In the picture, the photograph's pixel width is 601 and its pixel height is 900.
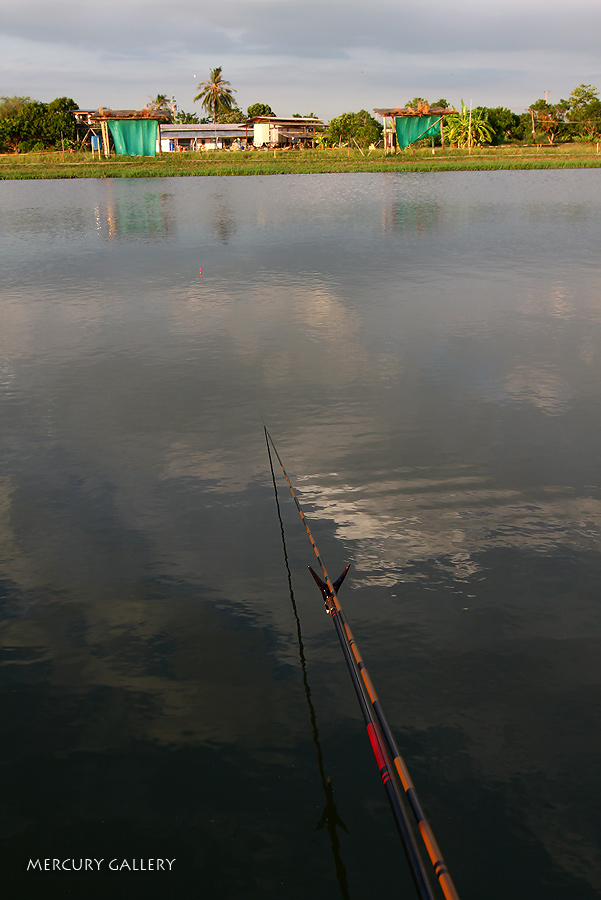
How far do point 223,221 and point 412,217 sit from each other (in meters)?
10.2

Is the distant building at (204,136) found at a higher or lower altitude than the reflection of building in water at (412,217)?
higher

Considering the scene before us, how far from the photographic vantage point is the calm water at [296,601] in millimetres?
4824

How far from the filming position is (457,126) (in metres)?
108

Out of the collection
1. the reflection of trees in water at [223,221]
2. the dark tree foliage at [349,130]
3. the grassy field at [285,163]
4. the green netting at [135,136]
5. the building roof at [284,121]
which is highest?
the building roof at [284,121]

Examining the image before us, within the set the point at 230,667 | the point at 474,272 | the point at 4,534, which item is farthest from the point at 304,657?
the point at 474,272

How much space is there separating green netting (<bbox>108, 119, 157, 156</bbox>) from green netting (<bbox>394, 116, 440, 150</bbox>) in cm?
3014

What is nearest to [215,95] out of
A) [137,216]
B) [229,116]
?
[229,116]

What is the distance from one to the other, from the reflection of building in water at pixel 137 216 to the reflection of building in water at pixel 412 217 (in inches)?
437

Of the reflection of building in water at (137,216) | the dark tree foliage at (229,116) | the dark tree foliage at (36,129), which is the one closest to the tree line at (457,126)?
the dark tree foliage at (36,129)

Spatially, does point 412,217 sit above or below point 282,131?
below

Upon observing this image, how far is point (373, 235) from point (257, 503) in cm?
2627

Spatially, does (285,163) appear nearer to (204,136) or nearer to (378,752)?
(204,136)

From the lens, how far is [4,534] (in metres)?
8.36

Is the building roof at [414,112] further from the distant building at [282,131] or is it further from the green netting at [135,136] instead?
the distant building at [282,131]
